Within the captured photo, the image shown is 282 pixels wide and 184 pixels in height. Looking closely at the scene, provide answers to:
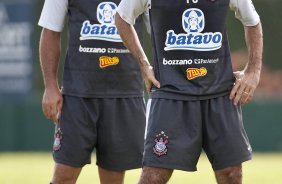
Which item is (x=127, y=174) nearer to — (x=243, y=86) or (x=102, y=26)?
(x=102, y=26)

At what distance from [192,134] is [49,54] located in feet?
4.74

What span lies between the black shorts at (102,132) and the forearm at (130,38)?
0.93m

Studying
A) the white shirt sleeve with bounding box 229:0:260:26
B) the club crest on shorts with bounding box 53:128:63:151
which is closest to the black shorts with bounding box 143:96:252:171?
the white shirt sleeve with bounding box 229:0:260:26

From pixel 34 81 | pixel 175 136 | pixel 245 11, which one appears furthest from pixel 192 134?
pixel 34 81

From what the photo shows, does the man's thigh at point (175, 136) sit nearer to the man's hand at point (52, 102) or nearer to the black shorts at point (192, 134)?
the black shorts at point (192, 134)

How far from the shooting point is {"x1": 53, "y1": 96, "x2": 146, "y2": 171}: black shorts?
723cm

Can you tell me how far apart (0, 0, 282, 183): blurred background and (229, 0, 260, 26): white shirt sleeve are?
36.1 feet

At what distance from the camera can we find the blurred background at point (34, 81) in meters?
17.9

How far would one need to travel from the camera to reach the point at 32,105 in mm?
18453

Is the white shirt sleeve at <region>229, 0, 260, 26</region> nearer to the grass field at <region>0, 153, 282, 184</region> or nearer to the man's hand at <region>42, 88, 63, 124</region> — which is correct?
the man's hand at <region>42, 88, 63, 124</region>

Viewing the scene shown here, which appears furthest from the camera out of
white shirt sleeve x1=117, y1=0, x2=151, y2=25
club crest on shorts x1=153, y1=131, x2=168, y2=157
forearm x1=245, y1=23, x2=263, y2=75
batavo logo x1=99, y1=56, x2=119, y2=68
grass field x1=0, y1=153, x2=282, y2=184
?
grass field x1=0, y1=153, x2=282, y2=184

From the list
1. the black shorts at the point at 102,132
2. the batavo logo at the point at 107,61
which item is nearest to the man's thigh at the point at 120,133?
the black shorts at the point at 102,132

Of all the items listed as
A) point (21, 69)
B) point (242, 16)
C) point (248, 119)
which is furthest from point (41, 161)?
point (242, 16)

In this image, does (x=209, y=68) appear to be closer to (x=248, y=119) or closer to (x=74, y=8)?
(x=74, y=8)
